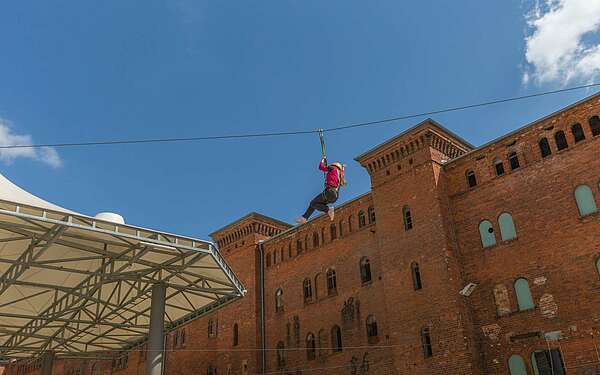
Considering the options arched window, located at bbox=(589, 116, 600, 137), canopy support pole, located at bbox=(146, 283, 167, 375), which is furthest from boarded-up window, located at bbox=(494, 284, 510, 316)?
canopy support pole, located at bbox=(146, 283, 167, 375)

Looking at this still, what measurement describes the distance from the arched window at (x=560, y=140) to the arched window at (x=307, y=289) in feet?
44.6

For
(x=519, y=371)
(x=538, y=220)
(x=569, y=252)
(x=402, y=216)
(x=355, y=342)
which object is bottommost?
(x=519, y=371)

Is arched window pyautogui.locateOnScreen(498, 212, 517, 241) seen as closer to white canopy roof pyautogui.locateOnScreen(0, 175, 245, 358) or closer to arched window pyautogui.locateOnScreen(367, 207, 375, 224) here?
arched window pyautogui.locateOnScreen(367, 207, 375, 224)

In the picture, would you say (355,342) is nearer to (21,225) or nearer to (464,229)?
(464,229)

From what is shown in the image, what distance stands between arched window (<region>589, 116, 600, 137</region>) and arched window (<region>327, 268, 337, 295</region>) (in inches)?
518

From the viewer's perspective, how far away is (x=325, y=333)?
90.5 feet

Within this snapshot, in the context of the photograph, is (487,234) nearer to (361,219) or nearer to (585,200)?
(585,200)

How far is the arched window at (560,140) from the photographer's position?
70.4 feet

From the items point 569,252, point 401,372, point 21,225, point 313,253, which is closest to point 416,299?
point 401,372

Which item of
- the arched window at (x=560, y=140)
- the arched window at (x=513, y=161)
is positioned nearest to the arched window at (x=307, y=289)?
the arched window at (x=513, y=161)

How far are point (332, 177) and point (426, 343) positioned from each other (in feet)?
34.6

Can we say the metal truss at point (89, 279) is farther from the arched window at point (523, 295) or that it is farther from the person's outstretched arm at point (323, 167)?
the arched window at point (523, 295)

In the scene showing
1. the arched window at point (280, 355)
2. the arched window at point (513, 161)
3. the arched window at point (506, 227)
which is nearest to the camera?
the arched window at point (506, 227)

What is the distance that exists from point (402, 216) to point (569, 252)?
6.90 meters
